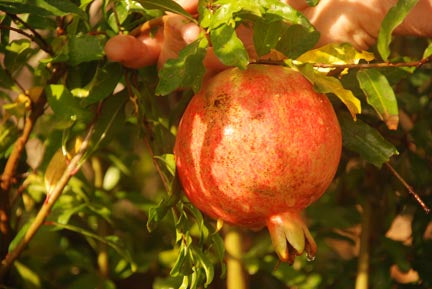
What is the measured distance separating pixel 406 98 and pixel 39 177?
74 centimetres

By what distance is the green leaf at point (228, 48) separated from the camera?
780mm

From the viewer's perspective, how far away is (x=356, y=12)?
1.01m

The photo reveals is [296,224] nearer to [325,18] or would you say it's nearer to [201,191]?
[201,191]

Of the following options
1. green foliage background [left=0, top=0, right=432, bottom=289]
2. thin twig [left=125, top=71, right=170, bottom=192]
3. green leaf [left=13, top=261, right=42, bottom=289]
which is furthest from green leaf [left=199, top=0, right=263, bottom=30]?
green leaf [left=13, top=261, right=42, bottom=289]

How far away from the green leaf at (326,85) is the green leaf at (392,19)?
0.27ft

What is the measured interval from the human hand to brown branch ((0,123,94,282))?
6.3 inches

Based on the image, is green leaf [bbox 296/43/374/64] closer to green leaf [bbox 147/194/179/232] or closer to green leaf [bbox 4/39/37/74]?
green leaf [bbox 147/194/179/232]

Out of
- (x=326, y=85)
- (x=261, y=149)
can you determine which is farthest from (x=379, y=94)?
(x=261, y=149)

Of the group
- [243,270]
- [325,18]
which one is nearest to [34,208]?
[243,270]

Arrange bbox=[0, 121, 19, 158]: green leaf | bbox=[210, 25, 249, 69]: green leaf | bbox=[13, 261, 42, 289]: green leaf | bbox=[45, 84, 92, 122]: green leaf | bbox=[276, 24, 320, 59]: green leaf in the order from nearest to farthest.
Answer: bbox=[210, 25, 249, 69]: green leaf
bbox=[276, 24, 320, 59]: green leaf
bbox=[45, 84, 92, 122]: green leaf
bbox=[0, 121, 19, 158]: green leaf
bbox=[13, 261, 42, 289]: green leaf

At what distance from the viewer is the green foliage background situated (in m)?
0.86

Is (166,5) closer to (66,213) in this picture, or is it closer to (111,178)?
(66,213)

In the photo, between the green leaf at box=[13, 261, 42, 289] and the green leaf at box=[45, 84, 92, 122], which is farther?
the green leaf at box=[13, 261, 42, 289]

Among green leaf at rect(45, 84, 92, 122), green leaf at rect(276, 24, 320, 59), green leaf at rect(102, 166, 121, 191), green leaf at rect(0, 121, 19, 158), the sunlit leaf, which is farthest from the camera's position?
green leaf at rect(102, 166, 121, 191)
